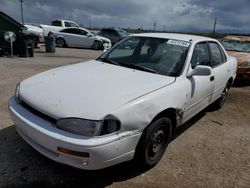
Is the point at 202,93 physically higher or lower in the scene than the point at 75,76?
lower

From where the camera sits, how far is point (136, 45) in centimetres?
416

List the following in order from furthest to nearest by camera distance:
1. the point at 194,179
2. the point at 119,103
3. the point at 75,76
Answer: the point at 75,76 → the point at 194,179 → the point at 119,103

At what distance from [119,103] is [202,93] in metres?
1.87

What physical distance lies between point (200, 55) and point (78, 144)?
2.66m

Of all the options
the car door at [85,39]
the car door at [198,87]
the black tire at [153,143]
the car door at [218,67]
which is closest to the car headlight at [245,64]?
the car door at [218,67]

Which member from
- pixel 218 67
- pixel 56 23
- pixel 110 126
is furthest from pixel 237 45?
pixel 56 23

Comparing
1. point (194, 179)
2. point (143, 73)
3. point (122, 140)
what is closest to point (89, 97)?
point (122, 140)

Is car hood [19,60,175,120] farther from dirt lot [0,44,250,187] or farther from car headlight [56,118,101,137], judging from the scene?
dirt lot [0,44,250,187]

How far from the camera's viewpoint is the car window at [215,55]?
4506 millimetres

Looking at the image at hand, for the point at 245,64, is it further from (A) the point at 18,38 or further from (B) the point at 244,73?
(A) the point at 18,38

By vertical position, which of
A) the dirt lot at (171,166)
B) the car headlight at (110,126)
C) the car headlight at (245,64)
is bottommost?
the dirt lot at (171,166)

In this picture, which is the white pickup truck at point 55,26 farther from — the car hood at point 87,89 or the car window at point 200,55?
the car hood at point 87,89

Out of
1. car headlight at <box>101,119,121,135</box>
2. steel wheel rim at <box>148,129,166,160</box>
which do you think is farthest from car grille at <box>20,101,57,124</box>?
steel wheel rim at <box>148,129,166,160</box>

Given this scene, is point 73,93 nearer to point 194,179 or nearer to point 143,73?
point 143,73
